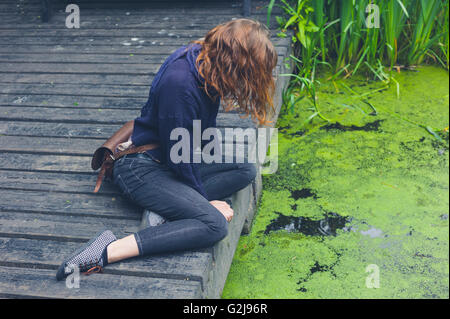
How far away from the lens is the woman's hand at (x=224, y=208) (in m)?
1.85

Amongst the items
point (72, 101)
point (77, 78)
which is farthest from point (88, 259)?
point (77, 78)

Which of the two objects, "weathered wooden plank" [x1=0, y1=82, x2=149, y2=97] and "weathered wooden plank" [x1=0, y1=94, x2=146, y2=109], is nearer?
"weathered wooden plank" [x1=0, y1=94, x2=146, y2=109]

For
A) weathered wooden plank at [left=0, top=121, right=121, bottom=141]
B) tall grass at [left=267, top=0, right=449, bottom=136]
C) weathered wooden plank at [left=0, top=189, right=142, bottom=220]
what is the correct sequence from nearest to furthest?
weathered wooden plank at [left=0, top=189, right=142, bottom=220], weathered wooden plank at [left=0, top=121, right=121, bottom=141], tall grass at [left=267, top=0, right=449, bottom=136]

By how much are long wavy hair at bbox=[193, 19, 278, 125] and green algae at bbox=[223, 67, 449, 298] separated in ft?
2.76

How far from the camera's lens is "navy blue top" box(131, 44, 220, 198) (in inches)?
65.0

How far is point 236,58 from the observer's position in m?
1.64

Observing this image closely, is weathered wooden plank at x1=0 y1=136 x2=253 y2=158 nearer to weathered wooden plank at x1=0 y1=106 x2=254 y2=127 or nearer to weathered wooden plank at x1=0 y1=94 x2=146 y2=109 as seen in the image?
weathered wooden plank at x1=0 y1=106 x2=254 y2=127

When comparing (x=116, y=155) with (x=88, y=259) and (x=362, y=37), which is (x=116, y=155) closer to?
(x=88, y=259)

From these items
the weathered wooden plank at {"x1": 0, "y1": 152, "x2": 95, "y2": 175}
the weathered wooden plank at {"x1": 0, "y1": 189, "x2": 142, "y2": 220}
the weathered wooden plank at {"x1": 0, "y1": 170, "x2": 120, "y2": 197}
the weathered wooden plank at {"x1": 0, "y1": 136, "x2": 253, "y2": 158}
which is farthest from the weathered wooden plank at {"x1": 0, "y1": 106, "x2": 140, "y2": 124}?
the weathered wooden plank at {"x1": 0, "y1": 189, "x2": 142, "y2": 220}

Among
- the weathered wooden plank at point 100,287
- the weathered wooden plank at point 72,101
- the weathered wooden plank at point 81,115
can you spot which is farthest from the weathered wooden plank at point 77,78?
the weathered wooden plank at point 100,287

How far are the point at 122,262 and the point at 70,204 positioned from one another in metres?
0.43

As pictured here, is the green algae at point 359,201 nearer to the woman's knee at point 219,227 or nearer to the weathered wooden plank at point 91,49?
the woman's knee at point 219,227
